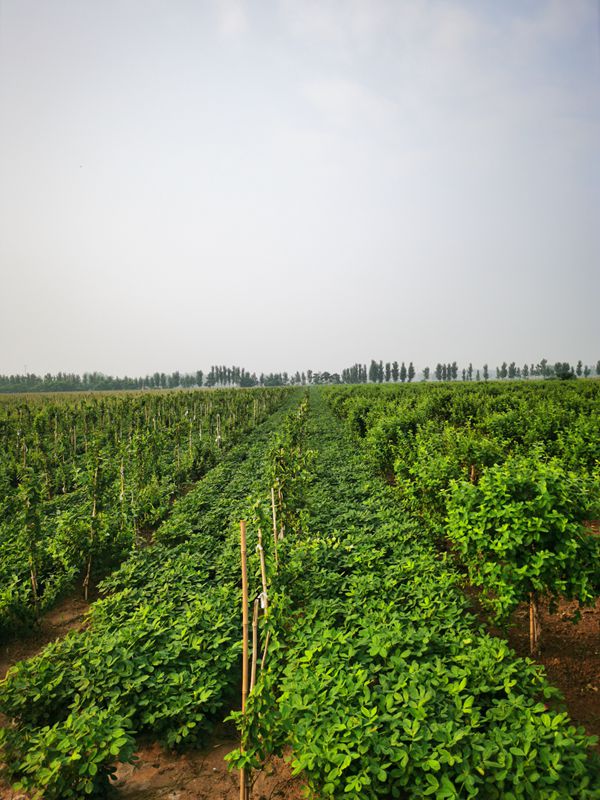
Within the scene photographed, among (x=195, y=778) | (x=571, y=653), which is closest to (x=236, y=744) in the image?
(x=195, y=778)

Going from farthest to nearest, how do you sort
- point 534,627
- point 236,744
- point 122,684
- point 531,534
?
point 534,627
point 531,534
point 236,744
point 122,684

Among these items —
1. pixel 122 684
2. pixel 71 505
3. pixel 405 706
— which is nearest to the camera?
pixel 405 706

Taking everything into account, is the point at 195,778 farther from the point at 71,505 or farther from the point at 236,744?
the point at 71,505

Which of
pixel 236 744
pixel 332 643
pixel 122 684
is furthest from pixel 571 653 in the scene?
pixel 122 684

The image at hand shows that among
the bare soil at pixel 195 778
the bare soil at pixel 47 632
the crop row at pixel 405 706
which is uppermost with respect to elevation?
the crop row at pixel 405 706

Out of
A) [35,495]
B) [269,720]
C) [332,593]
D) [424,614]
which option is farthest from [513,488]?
[35,495]

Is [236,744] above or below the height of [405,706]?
below

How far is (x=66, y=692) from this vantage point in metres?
4.01

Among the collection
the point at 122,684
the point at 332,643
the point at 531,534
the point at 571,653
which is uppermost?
the point at 531,534

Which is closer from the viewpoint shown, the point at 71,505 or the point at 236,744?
the point at 236,744

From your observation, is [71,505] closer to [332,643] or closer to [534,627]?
[332,643]

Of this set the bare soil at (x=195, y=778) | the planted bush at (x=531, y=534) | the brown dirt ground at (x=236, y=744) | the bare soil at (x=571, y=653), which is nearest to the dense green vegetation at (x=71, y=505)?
the brown dirt ground at (x=236, y=744)

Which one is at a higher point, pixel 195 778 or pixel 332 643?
pixel 332 643

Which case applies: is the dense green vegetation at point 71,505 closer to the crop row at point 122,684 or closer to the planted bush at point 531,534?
the crop row at point 122,684
